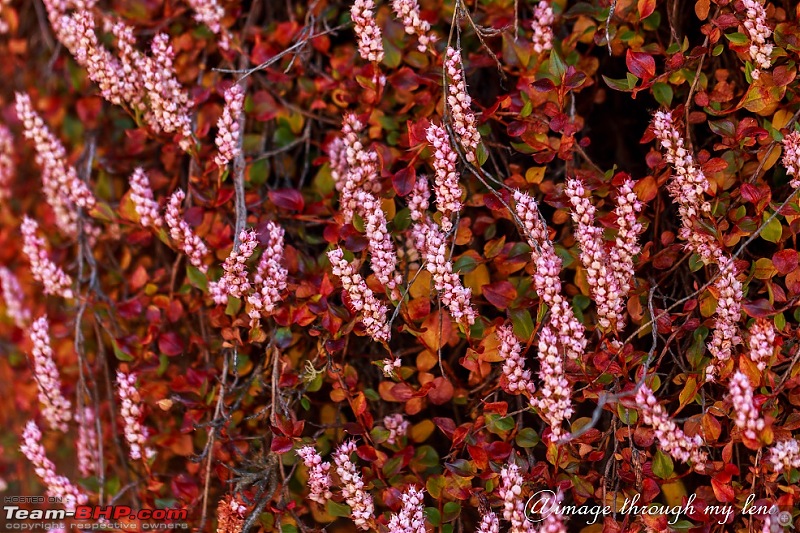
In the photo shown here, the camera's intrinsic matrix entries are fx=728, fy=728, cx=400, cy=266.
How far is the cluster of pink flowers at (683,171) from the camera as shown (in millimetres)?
965

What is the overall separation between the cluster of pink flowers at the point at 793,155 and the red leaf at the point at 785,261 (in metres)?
0.09

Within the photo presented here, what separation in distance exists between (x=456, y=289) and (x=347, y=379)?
0.87 ft

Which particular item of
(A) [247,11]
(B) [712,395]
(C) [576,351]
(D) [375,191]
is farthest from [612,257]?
(A) [247,11]

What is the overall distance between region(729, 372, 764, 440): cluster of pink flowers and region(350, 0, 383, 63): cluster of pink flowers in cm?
65

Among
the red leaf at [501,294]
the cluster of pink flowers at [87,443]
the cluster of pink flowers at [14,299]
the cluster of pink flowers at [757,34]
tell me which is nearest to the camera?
the cluster of pink flowers at [757,34]

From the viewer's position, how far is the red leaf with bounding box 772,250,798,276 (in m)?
0.97

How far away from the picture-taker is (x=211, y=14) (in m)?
1.22

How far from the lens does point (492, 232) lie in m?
1.14

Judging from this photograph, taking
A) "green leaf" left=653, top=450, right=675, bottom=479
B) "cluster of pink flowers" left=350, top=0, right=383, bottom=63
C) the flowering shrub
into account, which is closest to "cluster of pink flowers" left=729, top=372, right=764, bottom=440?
the flowering shrub

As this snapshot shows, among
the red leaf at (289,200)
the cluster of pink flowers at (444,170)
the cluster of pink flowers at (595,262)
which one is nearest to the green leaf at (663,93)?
the cluster of pink flowers at (595,262)

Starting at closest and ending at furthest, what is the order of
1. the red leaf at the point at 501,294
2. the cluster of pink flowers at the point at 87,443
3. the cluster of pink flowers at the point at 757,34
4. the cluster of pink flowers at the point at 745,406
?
the cluster of pink flowers at the point at 745,406, the cluster of pink flowers at the point at 757,34, the red leaf at the point at 501,294, the cluster of pink flowers at the point at 87,443

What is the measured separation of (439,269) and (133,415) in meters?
0.56

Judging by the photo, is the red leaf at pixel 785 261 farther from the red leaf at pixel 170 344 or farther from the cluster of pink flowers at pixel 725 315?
the red leaf at pixel 170 344

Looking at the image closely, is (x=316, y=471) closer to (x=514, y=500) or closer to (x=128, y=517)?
(x=514, y=500)
